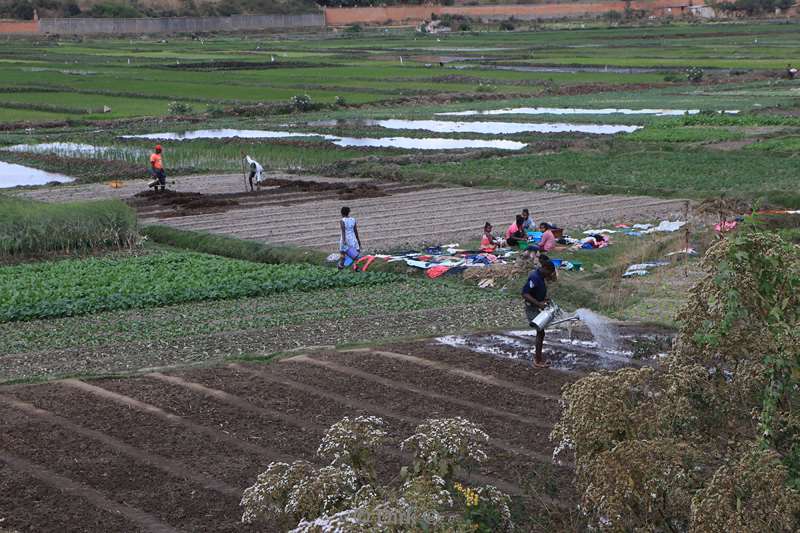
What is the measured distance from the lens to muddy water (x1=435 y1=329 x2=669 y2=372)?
14.8 metres

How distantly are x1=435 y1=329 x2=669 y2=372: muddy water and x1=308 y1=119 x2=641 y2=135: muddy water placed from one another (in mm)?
26403

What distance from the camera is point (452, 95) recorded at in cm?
5791

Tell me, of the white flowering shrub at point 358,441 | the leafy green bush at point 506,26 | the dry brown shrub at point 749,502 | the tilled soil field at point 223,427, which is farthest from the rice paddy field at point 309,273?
the leafy green bush at point 506,26

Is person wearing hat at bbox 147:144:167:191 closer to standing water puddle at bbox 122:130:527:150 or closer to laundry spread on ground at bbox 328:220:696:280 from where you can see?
laundry spread on ground at bbox 328:220:696:280

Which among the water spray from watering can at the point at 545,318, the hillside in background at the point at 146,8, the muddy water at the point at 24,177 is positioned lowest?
the muddy water at the point at 24,177

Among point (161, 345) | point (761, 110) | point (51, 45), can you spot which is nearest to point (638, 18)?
point (51, 45)

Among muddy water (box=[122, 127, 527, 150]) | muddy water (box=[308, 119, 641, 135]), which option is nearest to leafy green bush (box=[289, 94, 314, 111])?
muddy water (box=[308, 119, 641, 135])

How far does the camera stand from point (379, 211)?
28.0 m

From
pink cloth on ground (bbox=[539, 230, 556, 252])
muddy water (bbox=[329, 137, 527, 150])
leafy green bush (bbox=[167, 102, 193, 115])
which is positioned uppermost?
pink cloth on ground (bbox=[539, 230, 556, 252])

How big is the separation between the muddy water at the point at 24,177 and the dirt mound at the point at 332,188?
7.19 metres

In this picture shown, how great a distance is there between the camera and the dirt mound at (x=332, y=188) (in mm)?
30500

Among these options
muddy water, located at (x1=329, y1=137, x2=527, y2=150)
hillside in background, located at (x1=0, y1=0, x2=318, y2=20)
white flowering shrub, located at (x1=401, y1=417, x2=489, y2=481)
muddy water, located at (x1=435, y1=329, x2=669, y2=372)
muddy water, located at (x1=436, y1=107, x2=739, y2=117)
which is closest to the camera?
white flowering shrub, located at (x1=401, y1=417, x2=489, y2=481)

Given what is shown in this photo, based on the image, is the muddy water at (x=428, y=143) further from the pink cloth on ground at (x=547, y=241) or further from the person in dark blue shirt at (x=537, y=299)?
the person in dark blue shirt at (x=537, y=299)

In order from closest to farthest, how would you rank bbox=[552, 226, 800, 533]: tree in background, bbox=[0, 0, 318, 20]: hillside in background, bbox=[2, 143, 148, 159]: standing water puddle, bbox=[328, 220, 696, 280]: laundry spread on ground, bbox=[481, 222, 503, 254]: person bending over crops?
bbox=[552, 226, 800, 533]: tree in background
bbox=[328, 220, 696, 280]: laundry spread on ground
bbox=[481, 222, 503, 254]: person bending over crops
bbox=[2, 143, 148, 159]: standing water puddle
bbox=[0, 0, 318, 20]: hillside in background
